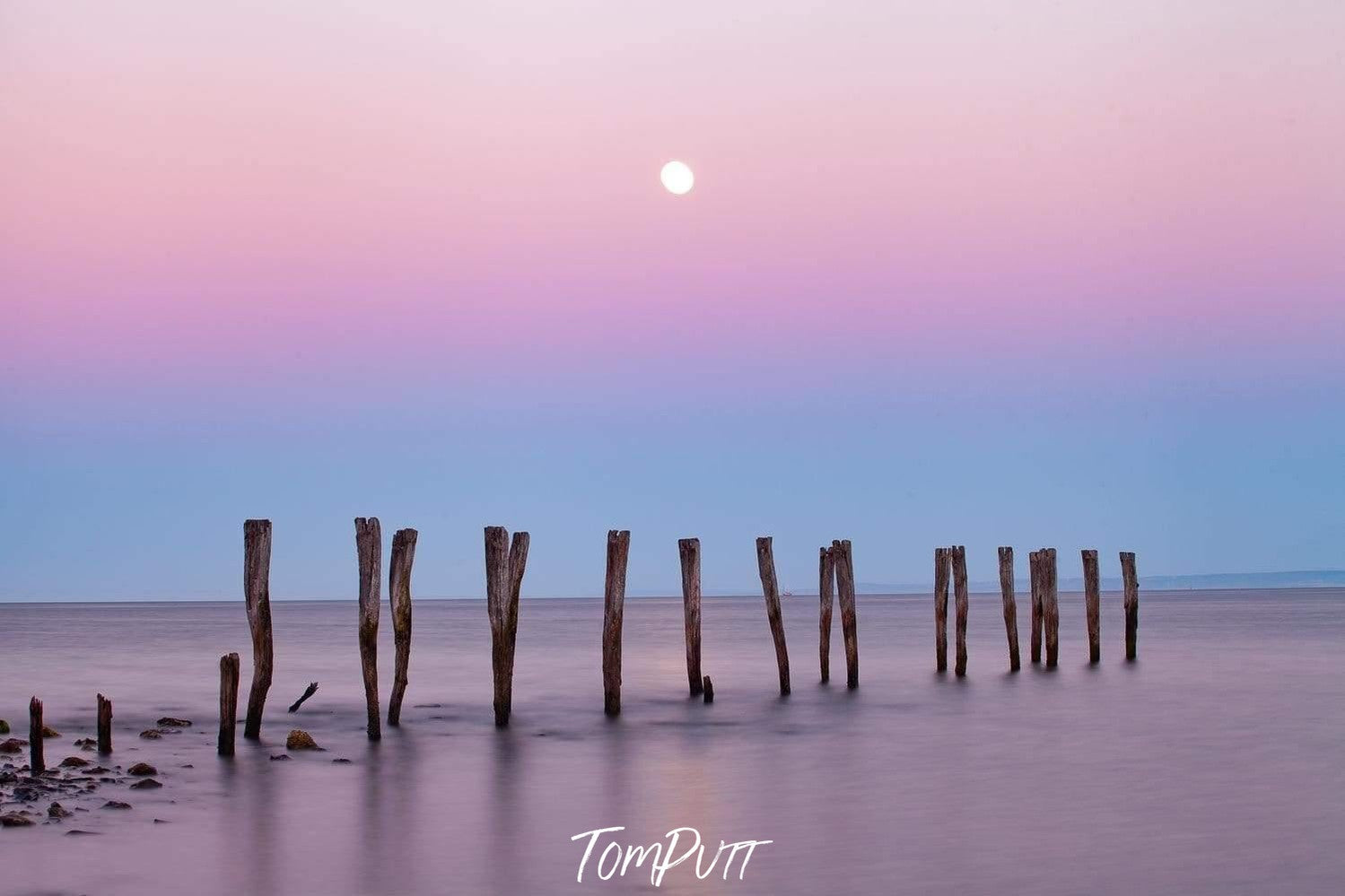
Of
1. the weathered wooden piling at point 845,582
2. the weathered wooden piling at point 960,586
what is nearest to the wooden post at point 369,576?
the weathered wooden piling at point 845,582

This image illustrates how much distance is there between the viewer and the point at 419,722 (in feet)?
55.3

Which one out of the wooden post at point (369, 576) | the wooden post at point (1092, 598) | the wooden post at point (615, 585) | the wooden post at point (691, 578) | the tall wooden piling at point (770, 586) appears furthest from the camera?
the wooden post at point (1092, 598)

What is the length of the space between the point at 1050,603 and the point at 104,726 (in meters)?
15.9

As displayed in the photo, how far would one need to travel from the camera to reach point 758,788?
482 inches

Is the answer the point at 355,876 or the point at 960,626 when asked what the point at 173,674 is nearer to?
the point at 960,626

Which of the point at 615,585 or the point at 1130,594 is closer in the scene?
the point at 615,585

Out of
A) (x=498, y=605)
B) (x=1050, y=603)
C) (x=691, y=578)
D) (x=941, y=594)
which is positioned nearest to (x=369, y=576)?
(x=498, y=605)

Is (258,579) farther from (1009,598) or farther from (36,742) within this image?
(1009,598)

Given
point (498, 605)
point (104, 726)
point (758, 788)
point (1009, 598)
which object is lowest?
point (758, 788)

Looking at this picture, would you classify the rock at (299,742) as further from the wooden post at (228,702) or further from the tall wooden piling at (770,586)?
the tall wooden piling at (770,586)

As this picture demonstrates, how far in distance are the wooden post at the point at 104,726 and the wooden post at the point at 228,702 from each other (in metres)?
0.99

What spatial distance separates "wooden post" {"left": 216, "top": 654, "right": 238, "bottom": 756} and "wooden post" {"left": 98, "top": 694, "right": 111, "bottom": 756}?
986mm

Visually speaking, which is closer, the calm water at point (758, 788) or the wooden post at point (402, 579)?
the calm water at point (758, 788)

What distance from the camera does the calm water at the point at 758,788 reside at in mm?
8977
